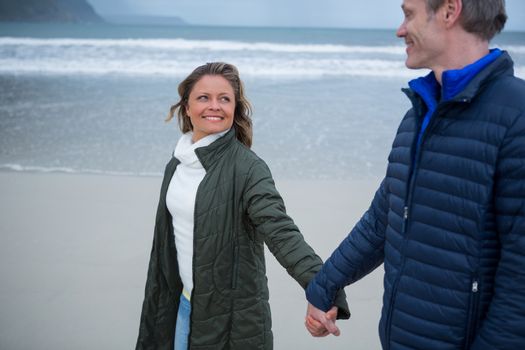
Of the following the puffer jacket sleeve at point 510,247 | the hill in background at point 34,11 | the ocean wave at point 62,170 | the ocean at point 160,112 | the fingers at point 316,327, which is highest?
the hill in background at point 34,11

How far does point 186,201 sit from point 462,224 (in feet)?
3.52

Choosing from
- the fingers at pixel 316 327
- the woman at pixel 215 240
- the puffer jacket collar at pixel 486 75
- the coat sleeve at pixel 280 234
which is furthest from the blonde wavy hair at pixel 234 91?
the puffer jacket collar at pixel 486 75

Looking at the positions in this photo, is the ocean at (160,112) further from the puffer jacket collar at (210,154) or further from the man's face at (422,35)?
the man's face at (422,35)

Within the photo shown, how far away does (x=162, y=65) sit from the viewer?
675 inches

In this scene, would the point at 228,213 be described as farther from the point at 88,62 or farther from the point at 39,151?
the point at 88,62

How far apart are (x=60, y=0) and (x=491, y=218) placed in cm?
9721

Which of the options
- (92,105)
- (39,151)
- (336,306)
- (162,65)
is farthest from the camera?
(162,65)

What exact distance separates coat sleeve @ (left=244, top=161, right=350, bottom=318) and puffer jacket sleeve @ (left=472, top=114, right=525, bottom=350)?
0.61 meters

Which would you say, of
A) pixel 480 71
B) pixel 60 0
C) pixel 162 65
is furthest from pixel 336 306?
pixel 60 0

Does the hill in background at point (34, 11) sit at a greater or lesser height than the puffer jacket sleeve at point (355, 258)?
greater

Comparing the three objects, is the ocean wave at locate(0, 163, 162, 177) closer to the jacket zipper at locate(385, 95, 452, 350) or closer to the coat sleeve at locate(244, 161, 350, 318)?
the coat sleeve at locate(244, 161, 350, 318)

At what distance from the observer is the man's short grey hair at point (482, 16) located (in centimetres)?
138

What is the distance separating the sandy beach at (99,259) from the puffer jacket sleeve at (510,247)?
1840mm

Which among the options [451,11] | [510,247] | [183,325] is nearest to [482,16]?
[451,11]
